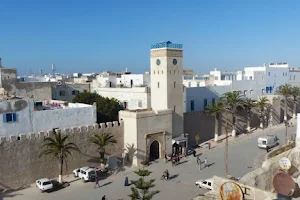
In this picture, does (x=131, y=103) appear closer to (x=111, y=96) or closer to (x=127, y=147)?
(x=111, y=96)

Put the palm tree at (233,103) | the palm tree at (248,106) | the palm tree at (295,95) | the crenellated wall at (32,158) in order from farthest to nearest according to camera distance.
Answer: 1. the palm tree at (295,95)
2. the palm tree at (248,106)
3. the palm tree at (233,103)
4. the crenellated wall at (32,158)

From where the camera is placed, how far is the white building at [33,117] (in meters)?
22.4

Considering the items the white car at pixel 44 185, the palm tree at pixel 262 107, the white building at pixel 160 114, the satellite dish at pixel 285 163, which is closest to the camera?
the satellite dish at pixel 285 163

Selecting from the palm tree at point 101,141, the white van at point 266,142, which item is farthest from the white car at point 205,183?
the white van at point 266,142

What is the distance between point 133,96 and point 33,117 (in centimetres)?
1572

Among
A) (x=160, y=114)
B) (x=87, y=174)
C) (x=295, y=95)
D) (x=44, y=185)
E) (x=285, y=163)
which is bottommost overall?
(x=44, y=185)

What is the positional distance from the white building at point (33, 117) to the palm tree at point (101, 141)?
85.9 inches

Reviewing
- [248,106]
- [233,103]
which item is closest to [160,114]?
[233,103]

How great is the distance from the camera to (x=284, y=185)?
1080cm

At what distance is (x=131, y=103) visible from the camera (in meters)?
38.1

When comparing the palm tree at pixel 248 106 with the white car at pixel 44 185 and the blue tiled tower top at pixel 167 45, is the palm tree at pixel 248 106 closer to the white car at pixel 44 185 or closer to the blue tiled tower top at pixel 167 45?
the blue tiled tower top at pixel 167 45

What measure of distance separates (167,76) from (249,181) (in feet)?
56.2

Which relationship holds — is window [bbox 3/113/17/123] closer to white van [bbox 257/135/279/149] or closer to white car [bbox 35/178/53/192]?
white car [bbox 35/178/53/192]

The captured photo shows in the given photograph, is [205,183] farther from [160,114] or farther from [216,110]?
[216,110]
